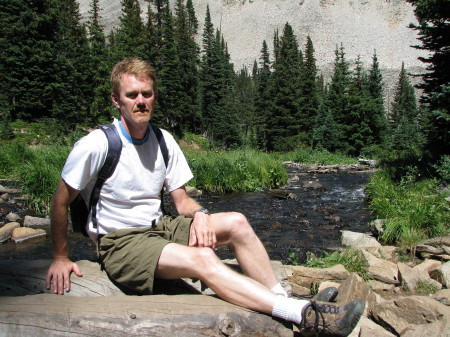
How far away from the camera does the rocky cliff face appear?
83.9 meters

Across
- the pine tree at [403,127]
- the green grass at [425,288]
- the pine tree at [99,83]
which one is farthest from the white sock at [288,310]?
the pine tree at [99,83]

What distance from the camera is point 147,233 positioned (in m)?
2.51

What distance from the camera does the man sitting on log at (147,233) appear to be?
7.23 feet

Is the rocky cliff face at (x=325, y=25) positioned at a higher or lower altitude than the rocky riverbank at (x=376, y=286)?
higher

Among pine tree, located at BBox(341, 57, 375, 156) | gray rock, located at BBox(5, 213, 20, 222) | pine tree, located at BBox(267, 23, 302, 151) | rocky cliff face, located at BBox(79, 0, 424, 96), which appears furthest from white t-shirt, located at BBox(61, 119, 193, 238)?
rocky cliff face, located at BBox(79, 0, 424, 96)

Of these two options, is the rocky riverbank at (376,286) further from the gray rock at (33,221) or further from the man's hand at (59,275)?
the gray rock at (33,221)

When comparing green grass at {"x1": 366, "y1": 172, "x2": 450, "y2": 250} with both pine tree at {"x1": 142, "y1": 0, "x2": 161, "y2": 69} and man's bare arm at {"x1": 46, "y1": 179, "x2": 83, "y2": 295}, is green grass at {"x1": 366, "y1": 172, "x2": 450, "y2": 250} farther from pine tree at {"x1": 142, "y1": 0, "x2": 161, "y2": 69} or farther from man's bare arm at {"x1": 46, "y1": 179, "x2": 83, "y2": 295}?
pine tree at {"x1": 142, "y1": 0, "x2": 161, "y2": 69}

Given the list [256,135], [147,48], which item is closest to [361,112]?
[256,135]

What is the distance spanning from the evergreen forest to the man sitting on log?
7.66m

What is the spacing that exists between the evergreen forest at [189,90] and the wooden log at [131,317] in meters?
8.08

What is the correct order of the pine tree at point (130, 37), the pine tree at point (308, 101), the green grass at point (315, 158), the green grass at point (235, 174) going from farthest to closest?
the pine tree at point (308, 101) < the pine tree at point (130, 37) < the green grass at point (315, 158) < the green grass at point (235, 174)

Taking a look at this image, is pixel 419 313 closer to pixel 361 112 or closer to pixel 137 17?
pixel 361 112

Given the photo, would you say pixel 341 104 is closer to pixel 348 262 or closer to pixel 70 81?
pixel 70 81

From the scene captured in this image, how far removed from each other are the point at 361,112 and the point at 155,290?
3723 centimetres
